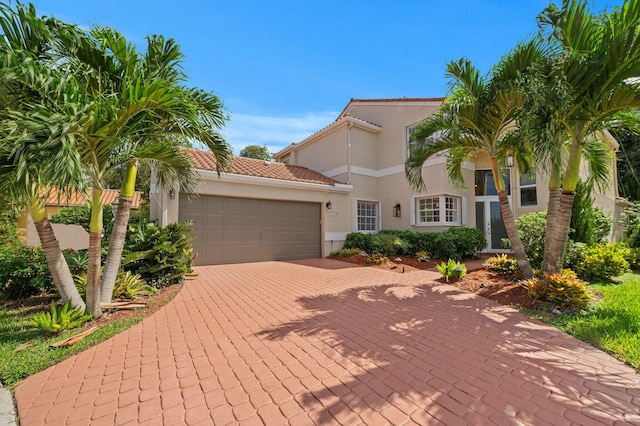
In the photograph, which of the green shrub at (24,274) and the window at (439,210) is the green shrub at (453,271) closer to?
the window at (439,210)

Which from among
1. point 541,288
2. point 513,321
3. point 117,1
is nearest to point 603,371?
point 513,321

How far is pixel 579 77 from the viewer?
5168 millimetres

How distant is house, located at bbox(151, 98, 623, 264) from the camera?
1058 cm

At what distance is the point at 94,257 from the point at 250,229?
6430 mm

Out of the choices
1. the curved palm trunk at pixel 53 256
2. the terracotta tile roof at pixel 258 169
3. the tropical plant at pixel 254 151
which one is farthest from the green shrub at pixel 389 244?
the tropical plant at pixel 254 151

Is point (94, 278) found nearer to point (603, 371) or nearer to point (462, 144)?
point (603, 371)

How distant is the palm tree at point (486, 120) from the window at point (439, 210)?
15.0 ft

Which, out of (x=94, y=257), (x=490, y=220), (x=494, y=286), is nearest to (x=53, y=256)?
(x=94, y=257)

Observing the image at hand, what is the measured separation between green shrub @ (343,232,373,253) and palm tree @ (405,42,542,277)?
496 centimetres

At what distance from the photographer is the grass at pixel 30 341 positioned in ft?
11.4

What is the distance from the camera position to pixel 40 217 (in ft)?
15.2

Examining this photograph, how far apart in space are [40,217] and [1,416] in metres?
3.15

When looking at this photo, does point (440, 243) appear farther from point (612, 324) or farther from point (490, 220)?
point (612, 324)

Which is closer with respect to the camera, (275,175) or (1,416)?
(1,416)
